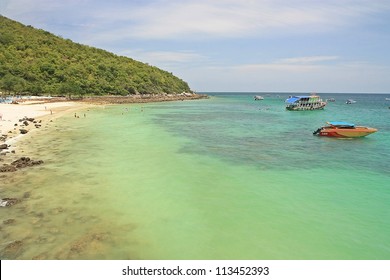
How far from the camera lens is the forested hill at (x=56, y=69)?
7475cm

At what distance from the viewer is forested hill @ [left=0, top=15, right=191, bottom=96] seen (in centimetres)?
7475

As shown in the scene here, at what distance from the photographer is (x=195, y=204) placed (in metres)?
12.4

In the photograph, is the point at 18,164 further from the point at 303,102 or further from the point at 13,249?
the point at 303,102

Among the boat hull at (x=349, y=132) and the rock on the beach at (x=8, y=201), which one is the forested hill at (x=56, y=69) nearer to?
the rock on the beach at (x=8, y=201)

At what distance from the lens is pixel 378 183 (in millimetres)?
15805

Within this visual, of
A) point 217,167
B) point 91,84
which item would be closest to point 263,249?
point 217,167

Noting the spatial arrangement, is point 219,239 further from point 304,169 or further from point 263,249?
point 304,169

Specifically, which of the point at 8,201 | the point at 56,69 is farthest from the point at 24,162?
the point at 56,69

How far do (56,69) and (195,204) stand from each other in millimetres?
85347

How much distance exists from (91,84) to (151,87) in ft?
110

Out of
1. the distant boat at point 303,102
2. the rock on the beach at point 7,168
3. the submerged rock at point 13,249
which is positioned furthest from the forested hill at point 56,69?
the submerged rock at point 13,249

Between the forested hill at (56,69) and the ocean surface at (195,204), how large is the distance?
58.0m

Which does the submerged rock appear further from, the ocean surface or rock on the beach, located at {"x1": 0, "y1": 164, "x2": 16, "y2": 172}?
rock on the beach, located at {"x1": 0, "y1": 164, "x2": 16, "y2": 172}

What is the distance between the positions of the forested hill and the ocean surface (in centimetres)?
5799
